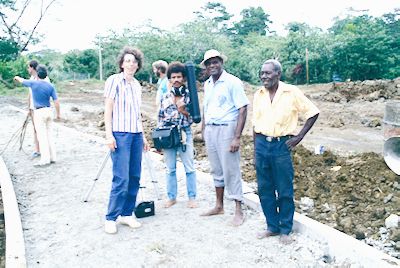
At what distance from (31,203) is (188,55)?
26.8 metres

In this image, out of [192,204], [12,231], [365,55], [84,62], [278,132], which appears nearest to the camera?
[278,132]

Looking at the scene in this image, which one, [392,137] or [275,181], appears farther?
[392,137]

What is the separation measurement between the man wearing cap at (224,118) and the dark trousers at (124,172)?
2.58ft

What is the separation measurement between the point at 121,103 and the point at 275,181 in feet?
5.65

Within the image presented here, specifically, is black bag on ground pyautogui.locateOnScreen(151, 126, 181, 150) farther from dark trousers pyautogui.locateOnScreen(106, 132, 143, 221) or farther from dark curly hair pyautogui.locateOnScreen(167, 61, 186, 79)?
dark curly hair pyautogui.locateOnScreen(167, 61, 186, 79)

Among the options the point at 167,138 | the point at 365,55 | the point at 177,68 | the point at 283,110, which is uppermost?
the point at 365,55

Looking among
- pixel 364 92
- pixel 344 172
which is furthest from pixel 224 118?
pixel 364 92

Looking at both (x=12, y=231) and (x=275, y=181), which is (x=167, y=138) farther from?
(x=12, y=231)

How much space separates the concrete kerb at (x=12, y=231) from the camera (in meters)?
4.24

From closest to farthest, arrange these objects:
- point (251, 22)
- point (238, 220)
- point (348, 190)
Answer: point (238, 220) → point (348, 190) → point (251, 22)

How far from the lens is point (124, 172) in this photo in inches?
185

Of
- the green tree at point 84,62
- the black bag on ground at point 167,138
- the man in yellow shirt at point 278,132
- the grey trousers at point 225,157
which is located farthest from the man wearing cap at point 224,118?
the green tree at point 84,62

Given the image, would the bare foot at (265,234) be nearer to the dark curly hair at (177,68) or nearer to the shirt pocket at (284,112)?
A: the shirt pocket at (284,112)

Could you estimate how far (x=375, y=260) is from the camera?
3797 mm
